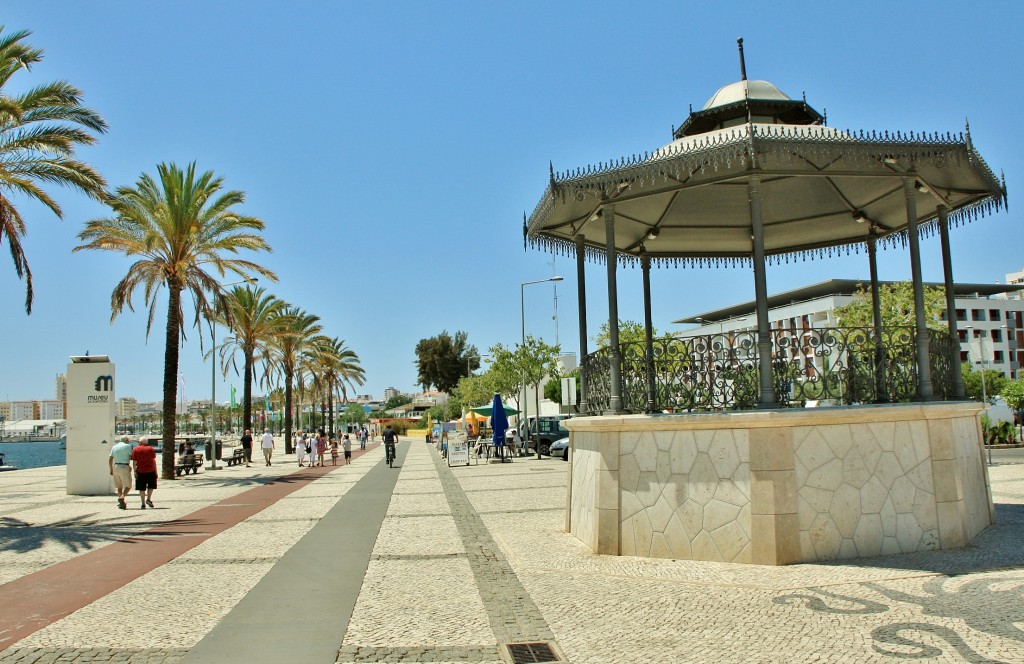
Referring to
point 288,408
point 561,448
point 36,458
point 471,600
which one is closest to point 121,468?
point 471,600

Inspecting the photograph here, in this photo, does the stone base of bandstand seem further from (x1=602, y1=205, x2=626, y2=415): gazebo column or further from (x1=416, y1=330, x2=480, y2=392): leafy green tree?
(x1=416, y1=330, x2=480, y2=392): leafy green tree

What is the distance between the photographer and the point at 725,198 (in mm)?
11375

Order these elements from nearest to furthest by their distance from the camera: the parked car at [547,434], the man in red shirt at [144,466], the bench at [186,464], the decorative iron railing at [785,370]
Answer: the decorative iron railing at [785,370]
the man in red shirt at [144,466]
the bench at [186,464]
the parked car at [547,434]

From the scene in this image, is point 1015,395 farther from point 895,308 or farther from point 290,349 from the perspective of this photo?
point 290,349

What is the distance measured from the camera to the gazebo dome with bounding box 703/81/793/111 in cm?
1038

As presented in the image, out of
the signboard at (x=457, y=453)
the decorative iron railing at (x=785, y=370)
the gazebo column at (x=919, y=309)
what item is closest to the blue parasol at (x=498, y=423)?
the signboard at (x=457, y=453)

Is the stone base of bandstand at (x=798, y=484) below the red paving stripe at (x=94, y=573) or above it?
above

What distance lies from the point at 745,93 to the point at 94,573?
10.2m

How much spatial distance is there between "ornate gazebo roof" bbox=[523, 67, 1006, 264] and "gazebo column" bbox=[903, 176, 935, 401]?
16 cm

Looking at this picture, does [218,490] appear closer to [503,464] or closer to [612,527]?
[503,464]

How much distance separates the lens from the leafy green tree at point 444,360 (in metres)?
103

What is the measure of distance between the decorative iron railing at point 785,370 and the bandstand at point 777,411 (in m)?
0.02

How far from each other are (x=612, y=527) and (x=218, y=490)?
15.3 metres

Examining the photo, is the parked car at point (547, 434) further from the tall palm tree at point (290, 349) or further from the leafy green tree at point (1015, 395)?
the leafy green tree at point (1015, 395)
